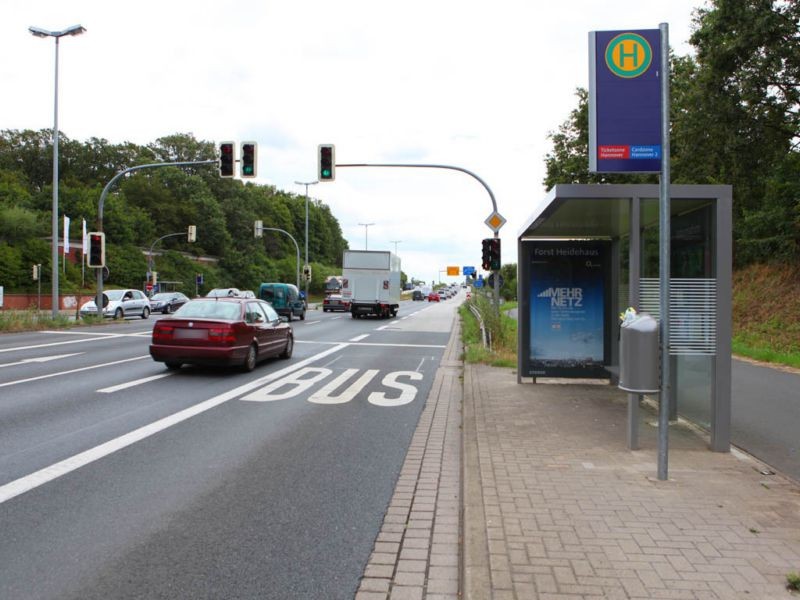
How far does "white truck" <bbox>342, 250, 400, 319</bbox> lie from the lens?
34.8 m

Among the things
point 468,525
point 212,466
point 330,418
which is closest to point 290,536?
point 468,525

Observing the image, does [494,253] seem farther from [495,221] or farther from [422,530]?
[422,530]

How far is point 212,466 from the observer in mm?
6000

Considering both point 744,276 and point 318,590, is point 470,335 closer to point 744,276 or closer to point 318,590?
point 744,276

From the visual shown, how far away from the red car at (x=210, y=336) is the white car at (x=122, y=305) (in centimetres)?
2142

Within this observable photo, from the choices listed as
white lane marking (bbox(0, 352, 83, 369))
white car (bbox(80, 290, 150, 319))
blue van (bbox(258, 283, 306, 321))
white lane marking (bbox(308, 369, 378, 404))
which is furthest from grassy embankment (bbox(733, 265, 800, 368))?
white car (bbox(80, 290, 150, 319))

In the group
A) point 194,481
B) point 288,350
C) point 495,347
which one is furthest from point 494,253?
point 194,481

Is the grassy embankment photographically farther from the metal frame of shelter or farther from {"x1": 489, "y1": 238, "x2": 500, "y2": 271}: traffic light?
the metal frame of shelter

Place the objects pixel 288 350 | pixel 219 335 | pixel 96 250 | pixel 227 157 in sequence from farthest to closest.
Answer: pixel 96 250, pixel 227 157, pixel 288 350, pixel 219 335

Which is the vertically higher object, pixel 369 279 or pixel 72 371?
pixel 369 279

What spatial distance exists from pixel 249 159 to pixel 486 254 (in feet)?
27.7

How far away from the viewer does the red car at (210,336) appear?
12.0 m

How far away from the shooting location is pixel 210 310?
12602 millimetres

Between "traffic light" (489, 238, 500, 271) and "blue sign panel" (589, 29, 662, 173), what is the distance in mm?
11712
